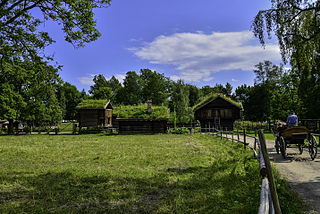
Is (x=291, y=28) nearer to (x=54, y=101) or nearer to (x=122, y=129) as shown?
(x=122, y=129)

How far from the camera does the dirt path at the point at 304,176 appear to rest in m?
5.49

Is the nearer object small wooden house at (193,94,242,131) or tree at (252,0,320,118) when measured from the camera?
tree at (252,0,320,118)

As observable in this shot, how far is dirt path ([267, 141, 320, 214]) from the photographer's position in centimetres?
555

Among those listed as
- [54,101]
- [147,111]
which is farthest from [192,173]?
[54,101]

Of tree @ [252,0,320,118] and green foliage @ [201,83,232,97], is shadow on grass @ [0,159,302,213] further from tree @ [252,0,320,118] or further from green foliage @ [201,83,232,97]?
green foliage @ [201,83,232,97]

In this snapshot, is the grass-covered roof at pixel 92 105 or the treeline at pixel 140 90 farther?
the treeline at pixel 140 90

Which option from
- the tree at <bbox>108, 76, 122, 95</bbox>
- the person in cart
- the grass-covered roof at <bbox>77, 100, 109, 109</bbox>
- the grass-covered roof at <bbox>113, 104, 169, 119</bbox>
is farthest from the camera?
the tree at <bbox>108, 76, 122, 95</bbox>

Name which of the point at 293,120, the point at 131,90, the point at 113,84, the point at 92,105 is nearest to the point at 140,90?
the point at 131,90

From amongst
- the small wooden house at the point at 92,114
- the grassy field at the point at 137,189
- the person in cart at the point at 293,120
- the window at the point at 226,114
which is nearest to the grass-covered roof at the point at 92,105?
the small wooden house at the point at 92,114

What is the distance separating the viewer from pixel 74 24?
10930mm

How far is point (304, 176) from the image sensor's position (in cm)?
746

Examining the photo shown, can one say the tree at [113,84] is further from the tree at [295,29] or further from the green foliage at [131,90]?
the tree at [295,29]

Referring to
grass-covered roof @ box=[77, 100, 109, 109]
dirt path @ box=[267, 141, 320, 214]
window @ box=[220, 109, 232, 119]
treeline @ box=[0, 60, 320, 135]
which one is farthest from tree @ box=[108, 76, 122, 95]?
dirt path @ box=[267, 141, 320, 214]

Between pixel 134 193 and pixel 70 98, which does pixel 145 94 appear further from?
pixel 134 193
